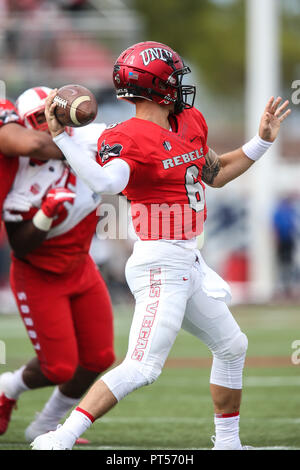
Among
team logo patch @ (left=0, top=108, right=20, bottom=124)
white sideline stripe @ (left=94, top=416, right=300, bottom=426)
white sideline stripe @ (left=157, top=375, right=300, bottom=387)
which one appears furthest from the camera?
white sideline stripe @ (left=157, top=375, right=300, bottom=387)

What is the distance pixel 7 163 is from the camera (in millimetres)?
4922

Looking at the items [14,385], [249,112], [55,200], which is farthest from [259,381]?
[249,112]

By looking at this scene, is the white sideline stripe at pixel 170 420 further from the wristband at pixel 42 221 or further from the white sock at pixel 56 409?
the wristband at pixel 42 221

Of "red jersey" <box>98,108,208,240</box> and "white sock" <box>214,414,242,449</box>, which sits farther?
"white sock" <box>214,414,242,449</box>

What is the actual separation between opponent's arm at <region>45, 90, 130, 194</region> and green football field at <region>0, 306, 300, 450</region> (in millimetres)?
1697

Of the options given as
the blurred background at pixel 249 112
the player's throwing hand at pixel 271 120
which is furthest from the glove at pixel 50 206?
the blurred background at pixel 249 112

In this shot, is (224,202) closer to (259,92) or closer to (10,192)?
(259,92)

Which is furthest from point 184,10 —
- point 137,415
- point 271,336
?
point 137,415

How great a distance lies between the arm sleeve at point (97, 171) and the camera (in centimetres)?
374

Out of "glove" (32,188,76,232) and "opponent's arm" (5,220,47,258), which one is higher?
"glove" (32,188,76,232)

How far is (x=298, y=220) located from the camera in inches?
620

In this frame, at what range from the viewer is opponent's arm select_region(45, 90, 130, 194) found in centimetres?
374

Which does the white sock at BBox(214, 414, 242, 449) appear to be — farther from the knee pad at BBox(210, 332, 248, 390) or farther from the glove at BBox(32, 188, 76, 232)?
the glove at BBox(32, 188, 76, 232)

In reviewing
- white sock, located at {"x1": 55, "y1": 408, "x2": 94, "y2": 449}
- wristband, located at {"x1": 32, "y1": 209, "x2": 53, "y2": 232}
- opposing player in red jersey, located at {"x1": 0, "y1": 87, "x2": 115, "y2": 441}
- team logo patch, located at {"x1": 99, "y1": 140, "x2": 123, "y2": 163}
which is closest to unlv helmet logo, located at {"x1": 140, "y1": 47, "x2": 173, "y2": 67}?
team logo patch, located at {"x1": 99, "y1": 140, "x2": 123, "y2": 163}
